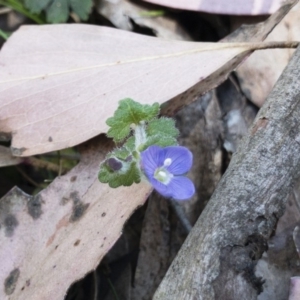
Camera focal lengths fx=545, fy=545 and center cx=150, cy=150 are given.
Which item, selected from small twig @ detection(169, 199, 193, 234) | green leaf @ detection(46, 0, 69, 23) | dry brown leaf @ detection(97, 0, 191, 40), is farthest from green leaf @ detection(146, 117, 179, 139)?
green leaf @ detection(46, 0, 69, 23)

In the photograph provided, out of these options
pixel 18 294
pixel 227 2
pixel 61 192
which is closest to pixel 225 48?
pixel 227 2

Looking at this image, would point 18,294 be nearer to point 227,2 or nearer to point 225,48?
point 225,48

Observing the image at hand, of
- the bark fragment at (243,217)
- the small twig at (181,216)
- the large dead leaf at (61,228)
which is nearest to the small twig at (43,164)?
the large dead leaf at (61,228)

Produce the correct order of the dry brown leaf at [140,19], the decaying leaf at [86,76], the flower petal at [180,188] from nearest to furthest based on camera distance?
the flower petal at [180,188] < the decaying leaf at [86,76] < the dry brown leaf at [140,19]

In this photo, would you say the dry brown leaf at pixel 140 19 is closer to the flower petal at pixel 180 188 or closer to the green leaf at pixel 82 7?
the green leaf at pixel 82 7

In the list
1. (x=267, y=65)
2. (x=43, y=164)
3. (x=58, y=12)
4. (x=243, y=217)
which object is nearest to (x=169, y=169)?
(x=243, y=217)

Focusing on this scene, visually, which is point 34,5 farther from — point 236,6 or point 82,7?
point 236,6

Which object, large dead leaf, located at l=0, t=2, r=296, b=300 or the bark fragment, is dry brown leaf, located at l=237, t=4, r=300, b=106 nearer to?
large dead leaf, located at l=0, t=2, r=296, b=300

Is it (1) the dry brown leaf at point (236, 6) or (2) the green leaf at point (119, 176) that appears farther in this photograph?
(1) the dry brown leaf at point (236, 6)
